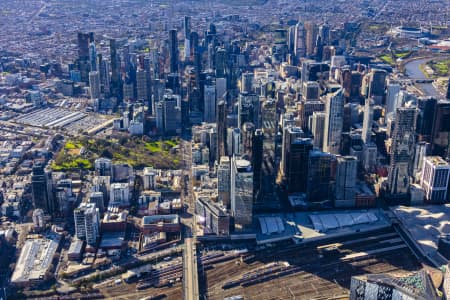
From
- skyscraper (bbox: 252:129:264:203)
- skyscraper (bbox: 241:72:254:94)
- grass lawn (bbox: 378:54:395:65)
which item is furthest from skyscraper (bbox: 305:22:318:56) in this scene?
skyscraper (bbox: 252:129:264:203)

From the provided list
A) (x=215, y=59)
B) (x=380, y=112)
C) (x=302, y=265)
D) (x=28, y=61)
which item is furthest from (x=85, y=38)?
(x=302, y=265)

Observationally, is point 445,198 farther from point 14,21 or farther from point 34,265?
point 14,21

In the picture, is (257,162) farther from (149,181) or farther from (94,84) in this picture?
(94,84)

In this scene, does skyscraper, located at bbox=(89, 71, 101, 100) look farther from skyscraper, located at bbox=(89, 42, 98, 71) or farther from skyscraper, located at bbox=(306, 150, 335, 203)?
skyscraper, located at bbox=(306, 150, 335, 203)

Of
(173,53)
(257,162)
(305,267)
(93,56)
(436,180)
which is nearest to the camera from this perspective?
(305,267)

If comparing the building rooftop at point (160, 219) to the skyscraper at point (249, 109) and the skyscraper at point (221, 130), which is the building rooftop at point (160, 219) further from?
the skyscraper at point (249, 109)

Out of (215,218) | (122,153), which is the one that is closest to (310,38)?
(122,153)
